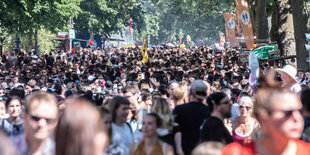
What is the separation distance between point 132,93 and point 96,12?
53.0 metres

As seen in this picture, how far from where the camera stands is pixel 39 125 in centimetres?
390

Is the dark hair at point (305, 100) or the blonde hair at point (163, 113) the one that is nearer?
the dark hair at point (305, 100)

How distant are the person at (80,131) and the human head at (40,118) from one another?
95 centimetres

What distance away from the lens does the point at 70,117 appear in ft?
9.47

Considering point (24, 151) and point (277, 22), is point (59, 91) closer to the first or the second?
point (24, 151)

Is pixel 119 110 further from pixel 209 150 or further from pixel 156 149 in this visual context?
pixel 209 150

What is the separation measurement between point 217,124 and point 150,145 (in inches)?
28.8

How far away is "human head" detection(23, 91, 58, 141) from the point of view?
12.8 ft

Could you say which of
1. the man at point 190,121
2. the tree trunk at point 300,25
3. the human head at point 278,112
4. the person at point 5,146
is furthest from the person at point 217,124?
the tree trunk at point 300,25

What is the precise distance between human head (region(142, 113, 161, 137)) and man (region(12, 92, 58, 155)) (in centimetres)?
148

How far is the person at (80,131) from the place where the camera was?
2.86 meters

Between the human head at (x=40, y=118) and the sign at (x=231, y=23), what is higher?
the sign at (x=231, y=23)

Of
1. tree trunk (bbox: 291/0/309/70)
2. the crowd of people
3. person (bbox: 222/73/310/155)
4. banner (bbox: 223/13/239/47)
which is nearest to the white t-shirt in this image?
the crowd of people

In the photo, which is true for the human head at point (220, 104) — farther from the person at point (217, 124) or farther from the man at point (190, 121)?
the man at point (190, 121)
